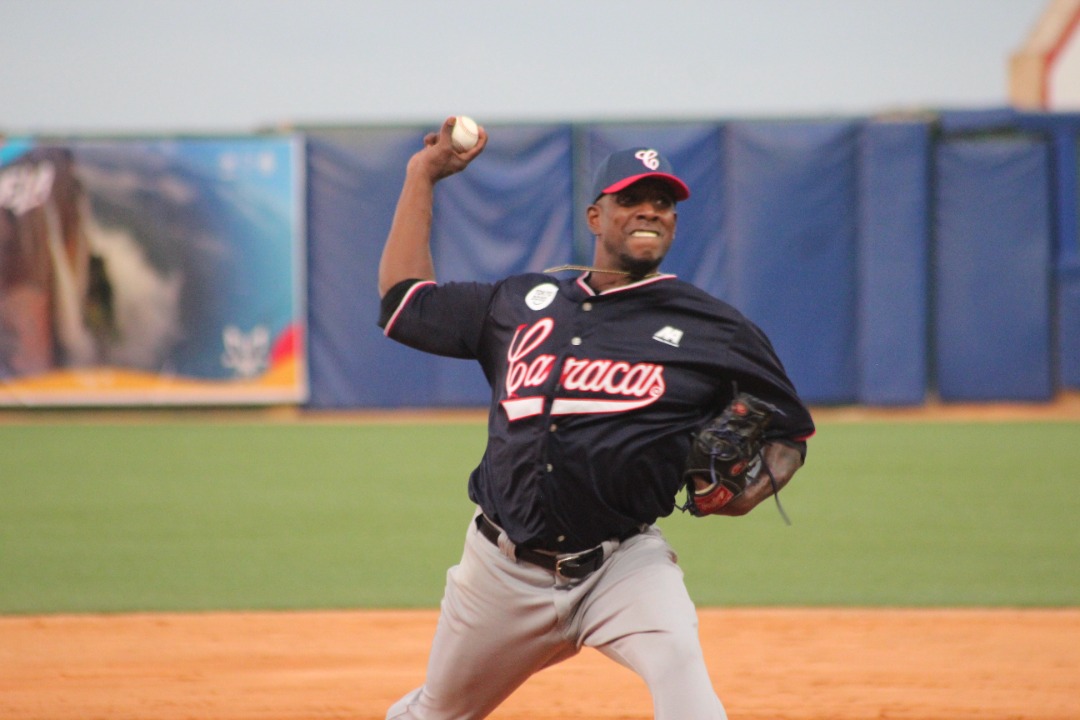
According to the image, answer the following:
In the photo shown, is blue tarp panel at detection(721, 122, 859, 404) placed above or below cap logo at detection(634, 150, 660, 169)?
above

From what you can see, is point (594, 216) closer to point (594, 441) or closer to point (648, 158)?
point (648, 158)

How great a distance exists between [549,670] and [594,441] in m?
2.27

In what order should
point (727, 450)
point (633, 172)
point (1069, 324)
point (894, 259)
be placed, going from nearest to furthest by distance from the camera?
1. point (727, 450)
2. point (633, 172)
3. point (894, 259)
4. point (1069, 324)

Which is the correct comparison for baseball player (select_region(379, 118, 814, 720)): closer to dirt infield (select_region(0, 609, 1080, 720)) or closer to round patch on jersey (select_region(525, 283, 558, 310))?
round patch on jersey (select_region(525, 283, 558, 310))

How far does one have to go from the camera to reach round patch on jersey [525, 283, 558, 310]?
10.1 feet

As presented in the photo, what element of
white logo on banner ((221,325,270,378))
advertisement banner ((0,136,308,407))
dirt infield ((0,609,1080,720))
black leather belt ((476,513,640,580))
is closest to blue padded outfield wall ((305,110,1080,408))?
advertisement banner ((0,136,308,407))

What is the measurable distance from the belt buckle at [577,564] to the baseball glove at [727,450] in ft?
0.83

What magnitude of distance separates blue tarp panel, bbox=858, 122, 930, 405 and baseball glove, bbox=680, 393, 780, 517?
38.4 ft

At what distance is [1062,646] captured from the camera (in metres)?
5.09

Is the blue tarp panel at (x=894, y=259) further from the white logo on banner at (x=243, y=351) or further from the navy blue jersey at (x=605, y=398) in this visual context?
the navy blue jersey at (x=605, y=398)

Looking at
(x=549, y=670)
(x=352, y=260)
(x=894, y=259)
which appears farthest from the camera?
(x=352, y=260)

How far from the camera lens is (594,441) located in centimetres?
283

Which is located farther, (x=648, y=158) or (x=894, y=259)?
(x=894, y=259)

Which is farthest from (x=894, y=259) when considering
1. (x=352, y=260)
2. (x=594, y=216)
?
(x=594, y=216)
